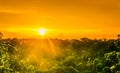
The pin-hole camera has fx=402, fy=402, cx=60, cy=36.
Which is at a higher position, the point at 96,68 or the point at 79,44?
the point at 79,44

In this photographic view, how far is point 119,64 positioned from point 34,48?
2362 inches

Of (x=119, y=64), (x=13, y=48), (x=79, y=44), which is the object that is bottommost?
(x=119, y=64)

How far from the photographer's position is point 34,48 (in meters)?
98.9

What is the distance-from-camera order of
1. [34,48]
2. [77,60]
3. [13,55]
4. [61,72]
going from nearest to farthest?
[13,55] → [61,72] → [77,60] → [34,48]

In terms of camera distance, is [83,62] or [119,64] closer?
[119,64]

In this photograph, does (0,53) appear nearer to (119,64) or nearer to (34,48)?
(119,64)

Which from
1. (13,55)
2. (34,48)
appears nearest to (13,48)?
(13,55)

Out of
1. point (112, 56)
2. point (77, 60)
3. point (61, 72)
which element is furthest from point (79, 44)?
point (112, 56)

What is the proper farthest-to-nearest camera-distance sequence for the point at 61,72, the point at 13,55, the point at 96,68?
the point at 61,72
the point at 96,68
the point at 13,55

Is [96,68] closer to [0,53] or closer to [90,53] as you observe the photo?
[90,53]

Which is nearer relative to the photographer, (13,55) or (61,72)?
(13,55)

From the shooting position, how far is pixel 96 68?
49.4 meters

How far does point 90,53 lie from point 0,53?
24.0 meters

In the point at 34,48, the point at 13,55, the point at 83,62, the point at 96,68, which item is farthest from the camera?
the point at 34,48
